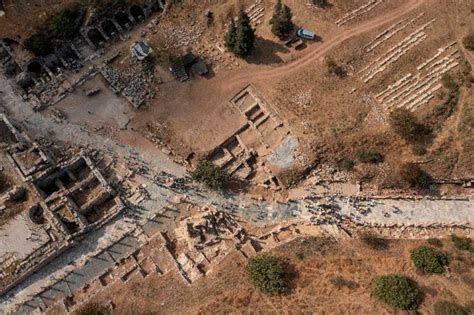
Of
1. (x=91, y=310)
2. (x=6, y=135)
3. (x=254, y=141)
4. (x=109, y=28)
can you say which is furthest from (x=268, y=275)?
(x=109, y=28)

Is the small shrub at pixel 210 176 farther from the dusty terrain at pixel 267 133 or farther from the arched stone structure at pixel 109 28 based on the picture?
the arched stone structure at pixel 109 28

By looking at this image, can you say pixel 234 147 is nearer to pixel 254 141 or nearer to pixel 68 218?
pixel 254 141

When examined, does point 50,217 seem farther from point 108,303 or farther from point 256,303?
point 256,303

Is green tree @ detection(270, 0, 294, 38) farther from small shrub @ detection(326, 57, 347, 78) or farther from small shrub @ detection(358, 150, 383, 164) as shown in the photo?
small shrub @ detection(358, 150, 383, 164)

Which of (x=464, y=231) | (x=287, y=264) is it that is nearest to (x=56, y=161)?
(x=287, y=264)

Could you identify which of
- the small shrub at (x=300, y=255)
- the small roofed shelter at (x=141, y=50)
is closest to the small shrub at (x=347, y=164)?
the small shrub at (x=300, y=255)
